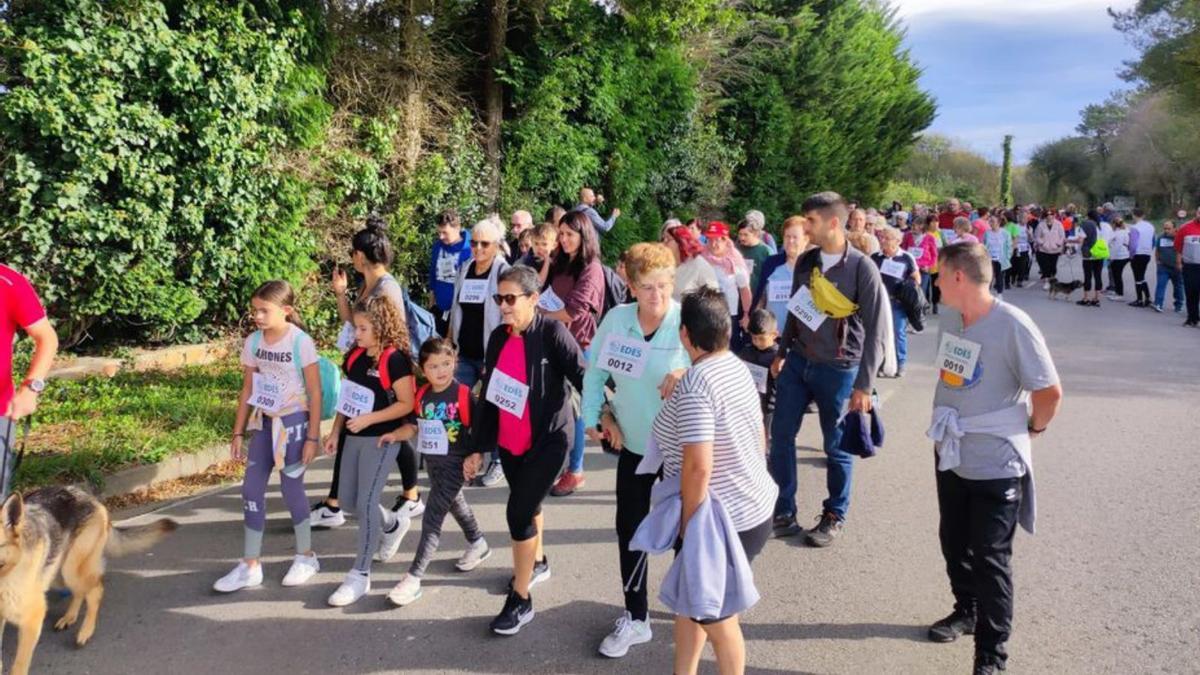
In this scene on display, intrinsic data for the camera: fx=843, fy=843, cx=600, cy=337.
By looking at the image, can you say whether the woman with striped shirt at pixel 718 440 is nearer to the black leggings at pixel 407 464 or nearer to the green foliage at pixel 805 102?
the black leggings at pixel 407 464

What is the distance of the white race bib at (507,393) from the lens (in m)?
3.97

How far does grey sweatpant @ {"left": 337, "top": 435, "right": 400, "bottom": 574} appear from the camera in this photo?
4.46 meters

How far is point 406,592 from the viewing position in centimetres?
435

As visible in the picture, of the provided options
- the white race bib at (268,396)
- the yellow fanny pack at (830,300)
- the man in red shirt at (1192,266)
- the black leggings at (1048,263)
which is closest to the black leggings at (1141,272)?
the black leggings at (1048,263)

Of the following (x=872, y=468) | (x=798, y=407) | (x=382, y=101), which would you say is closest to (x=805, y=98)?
(x=382, y=101)

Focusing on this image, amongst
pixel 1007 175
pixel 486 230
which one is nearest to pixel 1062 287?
pixel 486 230

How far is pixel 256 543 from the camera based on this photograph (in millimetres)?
4594

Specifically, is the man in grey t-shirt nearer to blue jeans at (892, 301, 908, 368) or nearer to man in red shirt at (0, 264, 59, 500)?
man in red shirt at (0, 264, 59, 500)

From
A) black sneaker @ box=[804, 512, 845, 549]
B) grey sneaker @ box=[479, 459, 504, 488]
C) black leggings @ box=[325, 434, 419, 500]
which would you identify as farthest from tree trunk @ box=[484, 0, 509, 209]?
black sneaker @ box=[804, 512, 845, 549]

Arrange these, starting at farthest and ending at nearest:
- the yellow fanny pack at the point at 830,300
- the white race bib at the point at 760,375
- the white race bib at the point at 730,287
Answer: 1. the white race bib at the point at 730,287
2. the white race bib at the point at 760,375
3. the yellow fanny pack at the point at 830,300

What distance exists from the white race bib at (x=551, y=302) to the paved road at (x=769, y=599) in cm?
138

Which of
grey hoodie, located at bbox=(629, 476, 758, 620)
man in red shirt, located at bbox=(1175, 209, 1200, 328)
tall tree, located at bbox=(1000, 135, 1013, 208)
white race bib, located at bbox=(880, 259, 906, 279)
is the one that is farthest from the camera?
tall tree, located at bbox=(1000, 135, 1013, 208)

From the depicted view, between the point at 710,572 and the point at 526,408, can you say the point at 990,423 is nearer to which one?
the point at 710,572

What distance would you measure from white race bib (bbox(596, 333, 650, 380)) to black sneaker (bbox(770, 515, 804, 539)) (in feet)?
6.81
